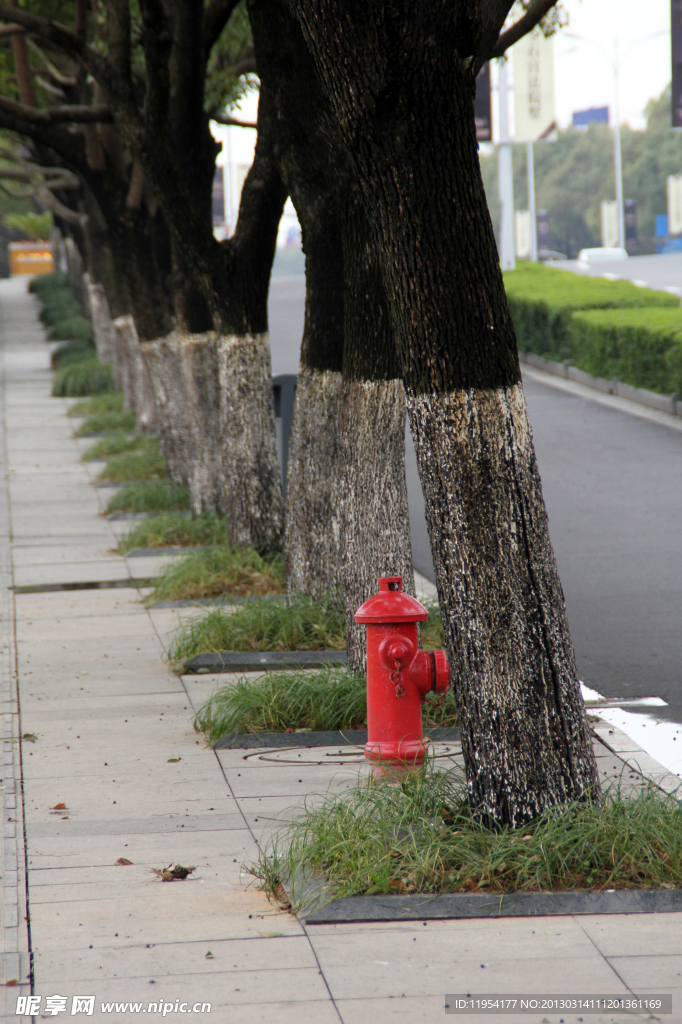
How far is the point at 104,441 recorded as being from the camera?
60.2ft

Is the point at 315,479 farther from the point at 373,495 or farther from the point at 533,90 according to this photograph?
the point at 533,90

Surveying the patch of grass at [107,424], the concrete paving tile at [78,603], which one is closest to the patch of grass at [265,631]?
the concrete paving tile at [78,603]

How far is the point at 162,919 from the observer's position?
426cm

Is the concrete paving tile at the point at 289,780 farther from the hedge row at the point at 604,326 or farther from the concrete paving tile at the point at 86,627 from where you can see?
the hedge row at the point at 604,326

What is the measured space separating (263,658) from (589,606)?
2.87 metres

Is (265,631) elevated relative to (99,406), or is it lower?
lower

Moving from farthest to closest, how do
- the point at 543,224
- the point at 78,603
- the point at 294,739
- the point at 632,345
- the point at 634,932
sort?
the point at 543,224, the point at 632,345, the point at 78,603, the point at 294,739, the point at 634,932

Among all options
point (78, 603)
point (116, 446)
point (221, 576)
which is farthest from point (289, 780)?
point (116, 446)

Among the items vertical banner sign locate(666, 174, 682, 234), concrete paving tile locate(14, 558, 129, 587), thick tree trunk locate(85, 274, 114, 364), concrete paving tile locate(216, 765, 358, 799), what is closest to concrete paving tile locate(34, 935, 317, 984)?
concrete paving tile locate(216, 765, 358, 799)

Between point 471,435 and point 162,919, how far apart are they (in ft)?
6.63

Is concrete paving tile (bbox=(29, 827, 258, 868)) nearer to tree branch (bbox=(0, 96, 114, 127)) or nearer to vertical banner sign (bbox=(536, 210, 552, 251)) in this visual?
tree branch (bbox=(0, 96, 114, 127))

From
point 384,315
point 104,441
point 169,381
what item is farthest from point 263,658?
point 104,441

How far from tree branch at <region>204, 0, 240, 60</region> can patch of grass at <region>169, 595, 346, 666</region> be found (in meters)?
5.21

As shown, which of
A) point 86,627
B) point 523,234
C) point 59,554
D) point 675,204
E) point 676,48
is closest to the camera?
point 86,627
